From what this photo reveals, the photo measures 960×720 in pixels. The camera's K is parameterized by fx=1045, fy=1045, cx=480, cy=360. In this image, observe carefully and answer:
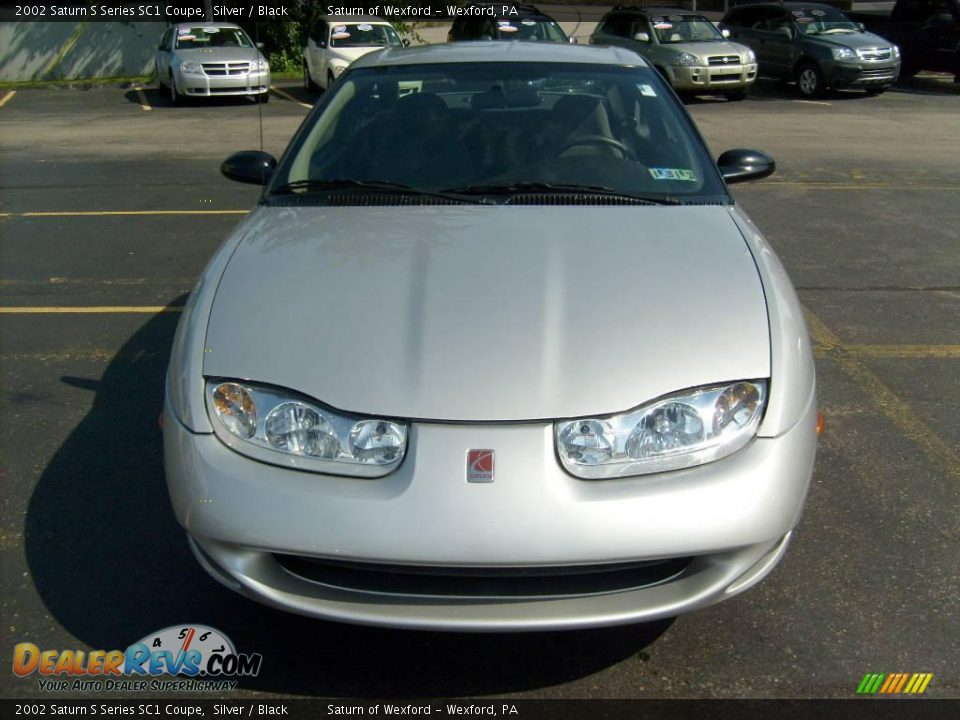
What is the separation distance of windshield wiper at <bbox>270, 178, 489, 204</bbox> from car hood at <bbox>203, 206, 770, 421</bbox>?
19 cm

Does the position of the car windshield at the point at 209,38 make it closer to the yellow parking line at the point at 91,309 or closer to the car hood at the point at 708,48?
the car hood at the point at 708,48

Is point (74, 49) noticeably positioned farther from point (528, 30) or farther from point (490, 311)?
point (490, 311)

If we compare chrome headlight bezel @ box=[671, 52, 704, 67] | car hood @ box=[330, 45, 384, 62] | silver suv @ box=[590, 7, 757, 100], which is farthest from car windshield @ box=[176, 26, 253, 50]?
chrome headlight bezel @ box=[671, 52, 704, 67]

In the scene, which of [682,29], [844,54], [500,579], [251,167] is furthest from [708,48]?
[500,579]

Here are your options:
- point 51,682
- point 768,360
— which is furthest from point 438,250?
point 51,682

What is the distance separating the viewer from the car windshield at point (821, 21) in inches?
762

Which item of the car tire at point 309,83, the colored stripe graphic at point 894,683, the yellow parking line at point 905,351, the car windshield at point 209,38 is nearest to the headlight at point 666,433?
the colored stripe graphic at point 894,683

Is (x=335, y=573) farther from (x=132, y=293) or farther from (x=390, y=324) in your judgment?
(x=132, y=293)

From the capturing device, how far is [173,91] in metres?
19.2

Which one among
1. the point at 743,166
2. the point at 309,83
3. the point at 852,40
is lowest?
the point at 309,83

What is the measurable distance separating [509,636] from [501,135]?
2.01 metres

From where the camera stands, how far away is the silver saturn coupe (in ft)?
8.35

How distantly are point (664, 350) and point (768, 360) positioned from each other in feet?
0.95

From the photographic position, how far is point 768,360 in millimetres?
2844
